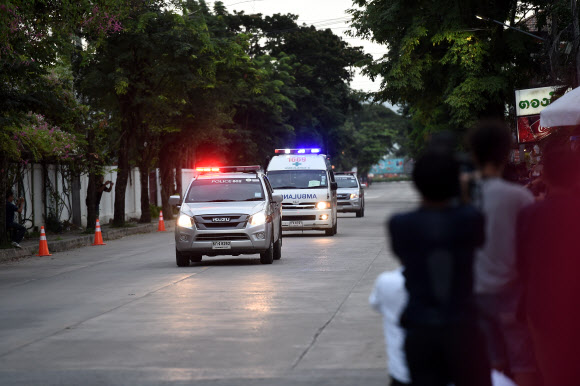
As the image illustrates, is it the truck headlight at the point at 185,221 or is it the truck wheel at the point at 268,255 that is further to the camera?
the truck wheel at the point at 268,255

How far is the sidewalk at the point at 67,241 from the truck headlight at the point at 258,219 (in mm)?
7339

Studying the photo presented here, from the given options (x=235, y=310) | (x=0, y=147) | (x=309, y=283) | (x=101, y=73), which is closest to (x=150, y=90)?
(x=101, y=73)

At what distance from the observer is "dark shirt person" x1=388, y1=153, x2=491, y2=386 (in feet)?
13.9

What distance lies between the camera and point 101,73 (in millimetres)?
34531

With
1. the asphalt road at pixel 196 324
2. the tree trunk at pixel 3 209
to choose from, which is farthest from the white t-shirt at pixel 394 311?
the tree trunk at pixel 3 209

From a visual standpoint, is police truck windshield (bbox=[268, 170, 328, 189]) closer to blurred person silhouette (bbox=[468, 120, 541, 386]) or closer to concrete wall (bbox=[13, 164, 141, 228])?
concrete wall (bbox=[13, 164, 141, 228])

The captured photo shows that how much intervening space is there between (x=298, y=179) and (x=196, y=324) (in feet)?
59.5

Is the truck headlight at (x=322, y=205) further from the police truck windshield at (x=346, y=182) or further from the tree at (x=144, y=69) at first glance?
the police truck windshield at (x=346, y=182)

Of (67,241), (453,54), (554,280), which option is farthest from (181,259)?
(453,54)

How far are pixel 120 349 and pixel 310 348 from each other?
186 cm

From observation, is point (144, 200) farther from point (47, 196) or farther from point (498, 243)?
point (498, 243)

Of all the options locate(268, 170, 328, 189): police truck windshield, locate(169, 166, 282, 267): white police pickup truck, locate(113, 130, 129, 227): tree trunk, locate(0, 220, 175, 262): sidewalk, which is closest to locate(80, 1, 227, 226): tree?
locate(113, 130, 129, 227): tree trunk

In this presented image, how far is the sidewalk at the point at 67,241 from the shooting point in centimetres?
2382

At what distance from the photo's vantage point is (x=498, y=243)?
5.13m
